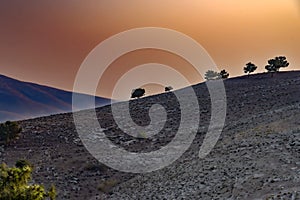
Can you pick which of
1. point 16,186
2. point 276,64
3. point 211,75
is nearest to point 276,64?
point 276,64

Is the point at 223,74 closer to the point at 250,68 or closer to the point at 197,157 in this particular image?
the point at 250,68

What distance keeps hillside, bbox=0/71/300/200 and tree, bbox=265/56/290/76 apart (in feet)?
38.4

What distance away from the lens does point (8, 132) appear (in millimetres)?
46281

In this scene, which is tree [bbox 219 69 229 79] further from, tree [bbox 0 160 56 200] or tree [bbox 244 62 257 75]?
tree [bbox 0 160 56 200]

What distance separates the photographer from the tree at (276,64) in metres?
70.4

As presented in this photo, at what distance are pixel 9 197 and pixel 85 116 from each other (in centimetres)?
4262

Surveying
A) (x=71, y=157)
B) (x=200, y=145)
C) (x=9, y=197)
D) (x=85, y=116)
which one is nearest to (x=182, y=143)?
(x=200, y=145)

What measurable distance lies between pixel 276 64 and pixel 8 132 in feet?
135

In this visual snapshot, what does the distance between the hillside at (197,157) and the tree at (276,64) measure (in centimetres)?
1170

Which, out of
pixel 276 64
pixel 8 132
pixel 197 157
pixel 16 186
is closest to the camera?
pixel 16 186

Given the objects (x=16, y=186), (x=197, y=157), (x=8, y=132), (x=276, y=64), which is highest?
(x=276, y=64)

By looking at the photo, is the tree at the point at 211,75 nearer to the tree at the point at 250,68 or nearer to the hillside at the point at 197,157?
the tree at the point at 250,68

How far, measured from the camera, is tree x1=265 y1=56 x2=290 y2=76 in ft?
231

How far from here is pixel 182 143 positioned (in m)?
42.0
